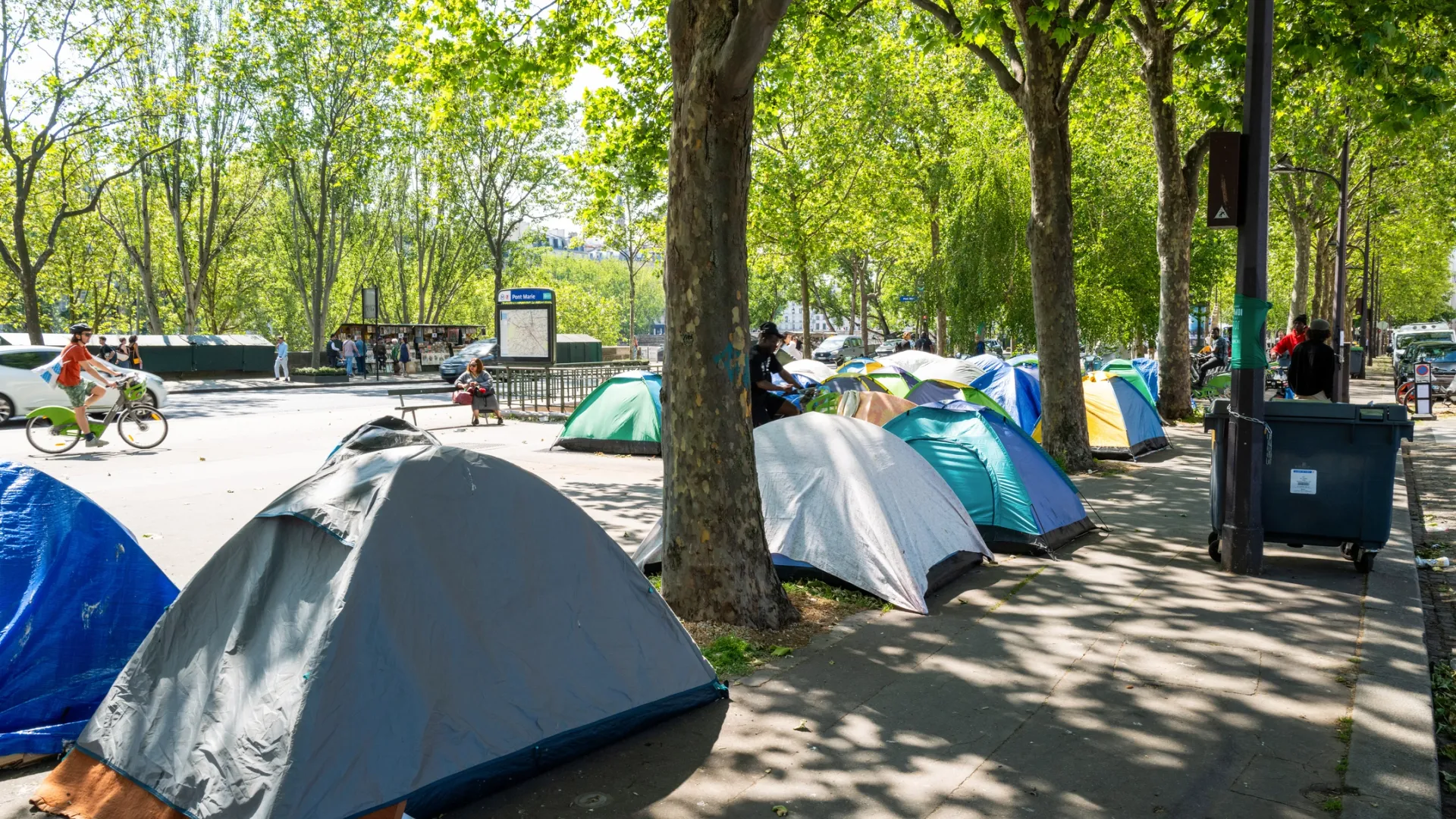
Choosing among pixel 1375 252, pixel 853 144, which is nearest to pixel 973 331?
pixel 853 144

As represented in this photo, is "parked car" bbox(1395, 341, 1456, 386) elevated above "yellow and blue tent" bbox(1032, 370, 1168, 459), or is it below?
above

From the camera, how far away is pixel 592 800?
13.0 ft

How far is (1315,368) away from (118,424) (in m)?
15.2

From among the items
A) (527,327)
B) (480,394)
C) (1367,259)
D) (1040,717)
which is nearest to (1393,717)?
(1040,717)

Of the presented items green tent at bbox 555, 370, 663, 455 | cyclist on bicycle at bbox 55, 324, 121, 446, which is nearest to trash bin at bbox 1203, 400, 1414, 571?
green tent at bbox 555, 370, 663, 455

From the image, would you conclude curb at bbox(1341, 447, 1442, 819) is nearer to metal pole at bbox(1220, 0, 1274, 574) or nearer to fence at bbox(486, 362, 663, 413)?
metal pole at bbox(1220, 0, 1274, 574)

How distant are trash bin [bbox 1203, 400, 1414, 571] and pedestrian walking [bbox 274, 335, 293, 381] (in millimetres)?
32319

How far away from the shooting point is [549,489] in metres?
4.65

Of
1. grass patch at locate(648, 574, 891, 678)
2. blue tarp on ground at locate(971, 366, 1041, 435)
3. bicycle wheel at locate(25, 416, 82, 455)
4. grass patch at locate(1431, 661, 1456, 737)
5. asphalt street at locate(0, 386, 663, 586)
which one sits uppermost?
blue tarp on ground at locate(971, 366, 1041, 435)

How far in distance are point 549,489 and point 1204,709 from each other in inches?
124

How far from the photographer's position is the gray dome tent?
360 centimetres

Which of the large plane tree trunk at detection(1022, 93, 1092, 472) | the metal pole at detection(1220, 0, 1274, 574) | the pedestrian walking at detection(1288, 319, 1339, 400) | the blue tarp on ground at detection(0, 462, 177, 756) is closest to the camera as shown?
the blue tarp on ground at detection(0, 462, 177, 756)

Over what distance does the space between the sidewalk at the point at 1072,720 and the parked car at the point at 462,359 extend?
2858 cm

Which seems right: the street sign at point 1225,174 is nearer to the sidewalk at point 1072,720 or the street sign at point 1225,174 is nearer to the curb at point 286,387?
the sidewalk at point 1072,720
